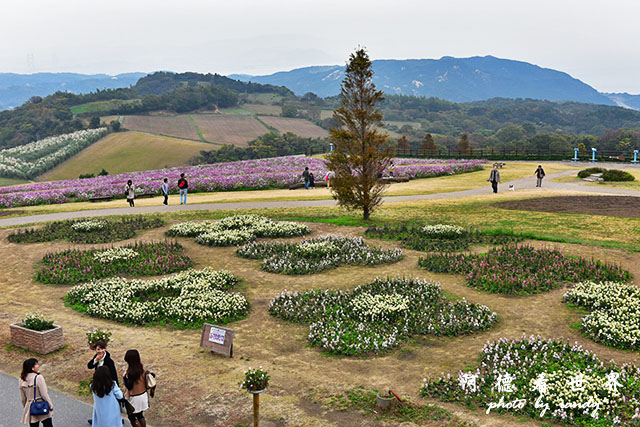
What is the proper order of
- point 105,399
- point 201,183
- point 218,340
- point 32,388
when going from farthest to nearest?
point 201,183 < point 218,340 < point 32,388 < point 105,399

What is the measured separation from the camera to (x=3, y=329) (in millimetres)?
12727

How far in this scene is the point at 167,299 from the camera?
14.5 meters

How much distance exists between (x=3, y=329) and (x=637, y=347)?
15.1m

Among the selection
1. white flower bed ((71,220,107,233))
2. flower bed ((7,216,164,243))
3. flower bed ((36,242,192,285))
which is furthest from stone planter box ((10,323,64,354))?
white flower bed ((71,220,107,233))

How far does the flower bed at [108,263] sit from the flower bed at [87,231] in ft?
8.67

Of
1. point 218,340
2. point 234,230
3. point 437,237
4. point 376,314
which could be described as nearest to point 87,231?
point 234,230

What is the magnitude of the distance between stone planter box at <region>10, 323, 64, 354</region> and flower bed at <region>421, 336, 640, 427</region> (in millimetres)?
8151

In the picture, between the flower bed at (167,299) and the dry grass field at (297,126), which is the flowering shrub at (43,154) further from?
the flower bed at (167,299)

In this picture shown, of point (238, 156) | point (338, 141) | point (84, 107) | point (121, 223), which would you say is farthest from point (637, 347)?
point (84, 107)

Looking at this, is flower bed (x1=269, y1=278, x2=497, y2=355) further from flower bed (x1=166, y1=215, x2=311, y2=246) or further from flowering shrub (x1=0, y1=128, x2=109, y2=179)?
flowering shrub (x1=0, y1=128, x2=109, y2=179)

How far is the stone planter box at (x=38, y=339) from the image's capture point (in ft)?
36.4

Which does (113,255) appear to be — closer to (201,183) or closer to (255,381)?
(255,381)

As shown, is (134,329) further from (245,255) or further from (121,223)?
(121,223)

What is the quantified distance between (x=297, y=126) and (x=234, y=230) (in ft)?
434
